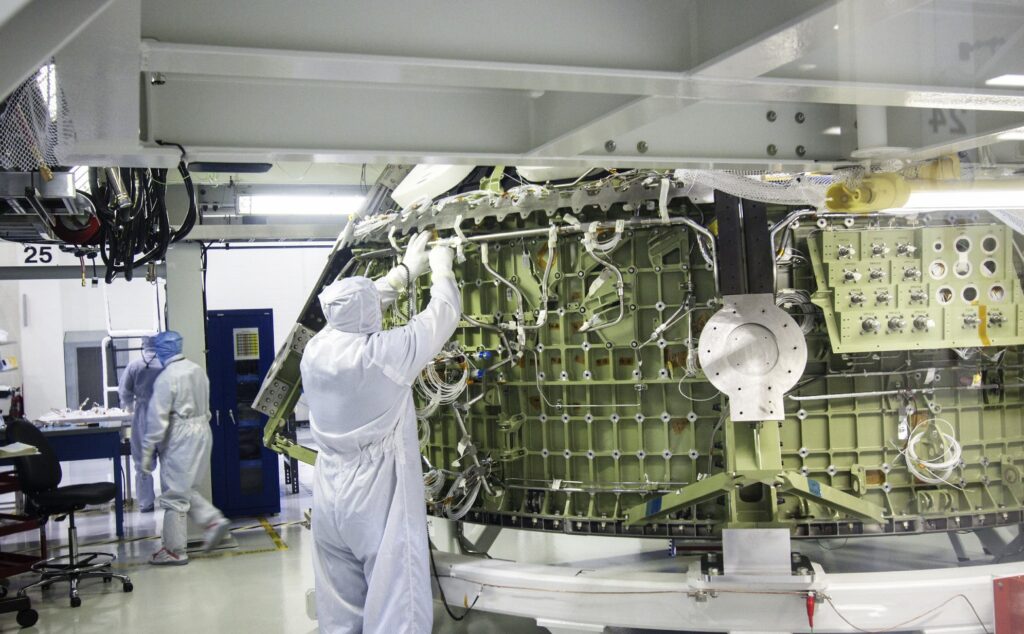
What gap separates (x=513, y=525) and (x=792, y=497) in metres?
1.91

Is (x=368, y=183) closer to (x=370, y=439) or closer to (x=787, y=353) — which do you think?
(x=370, y=439)

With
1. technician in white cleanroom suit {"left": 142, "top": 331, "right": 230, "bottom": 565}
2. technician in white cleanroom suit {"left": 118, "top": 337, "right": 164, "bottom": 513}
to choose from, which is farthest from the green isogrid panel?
technician in white cleanroom suit {"left": 118, "top": 337, "right": 164, "bottom": 513}

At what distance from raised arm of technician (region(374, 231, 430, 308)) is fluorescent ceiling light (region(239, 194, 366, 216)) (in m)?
4.11

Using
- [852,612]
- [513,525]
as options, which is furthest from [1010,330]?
[513,525]

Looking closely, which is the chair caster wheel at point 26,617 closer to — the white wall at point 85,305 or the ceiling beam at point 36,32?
the ceiling beam at point 36,32

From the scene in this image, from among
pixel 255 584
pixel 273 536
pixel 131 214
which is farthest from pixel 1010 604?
pixel 273 536

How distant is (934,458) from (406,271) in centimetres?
358

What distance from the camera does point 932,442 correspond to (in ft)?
18.6

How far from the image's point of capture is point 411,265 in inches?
240

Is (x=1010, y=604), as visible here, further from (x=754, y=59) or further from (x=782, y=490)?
(x=754, y=59)

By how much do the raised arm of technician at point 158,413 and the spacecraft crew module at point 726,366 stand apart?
368 cm

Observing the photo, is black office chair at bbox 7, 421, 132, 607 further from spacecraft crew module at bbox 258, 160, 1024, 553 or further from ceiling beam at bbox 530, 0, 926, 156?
ceiling beam at bbox 530, 0, 926, 156

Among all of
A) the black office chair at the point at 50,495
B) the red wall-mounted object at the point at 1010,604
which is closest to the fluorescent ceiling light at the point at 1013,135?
the red wall-mounted object at the point at 1010,604

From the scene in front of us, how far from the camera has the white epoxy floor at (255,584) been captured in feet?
21.4
